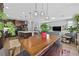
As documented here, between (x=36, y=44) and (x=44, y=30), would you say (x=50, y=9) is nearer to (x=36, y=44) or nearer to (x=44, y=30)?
(x=44, y=30)

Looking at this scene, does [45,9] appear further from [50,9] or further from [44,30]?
[44,30]

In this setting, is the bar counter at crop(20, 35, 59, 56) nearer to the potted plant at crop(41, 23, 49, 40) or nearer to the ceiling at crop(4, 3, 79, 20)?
the potted plant at crop(41, 23, 49, 40)

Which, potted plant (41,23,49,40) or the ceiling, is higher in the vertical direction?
the ceiling

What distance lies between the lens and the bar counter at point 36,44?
258 cm

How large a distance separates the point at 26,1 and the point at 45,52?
0.96m

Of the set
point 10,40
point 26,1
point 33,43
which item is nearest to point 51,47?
point 33,43

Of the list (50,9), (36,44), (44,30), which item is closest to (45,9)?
(50,9)

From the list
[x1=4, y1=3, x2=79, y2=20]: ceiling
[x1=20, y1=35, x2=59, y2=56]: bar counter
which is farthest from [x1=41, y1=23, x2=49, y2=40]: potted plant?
[x1=4, y1=3, x2=79, y2=20]: ceiling

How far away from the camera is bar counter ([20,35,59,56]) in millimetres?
2584

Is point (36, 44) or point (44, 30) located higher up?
point (44, 30)

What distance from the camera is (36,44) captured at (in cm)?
260

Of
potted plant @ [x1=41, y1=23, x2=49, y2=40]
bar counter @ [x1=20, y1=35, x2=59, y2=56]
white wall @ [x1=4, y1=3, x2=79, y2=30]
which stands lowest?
bar counter @ [x1=20, y1=35, x2=59, y2=56]

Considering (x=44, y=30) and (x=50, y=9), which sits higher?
(x=50, y=9)

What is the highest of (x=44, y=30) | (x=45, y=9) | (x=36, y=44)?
(x=45, y=9)
